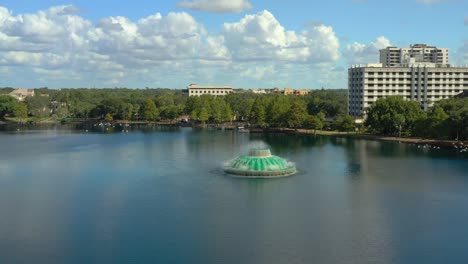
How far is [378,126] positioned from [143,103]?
59247 millimetres

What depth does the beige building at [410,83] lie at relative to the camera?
89.1 meters

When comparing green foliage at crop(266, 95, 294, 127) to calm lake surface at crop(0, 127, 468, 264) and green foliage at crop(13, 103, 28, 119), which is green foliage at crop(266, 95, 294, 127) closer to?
calm lake surface at crop(0, 127, 468, 264)

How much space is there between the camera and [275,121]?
8675 cm

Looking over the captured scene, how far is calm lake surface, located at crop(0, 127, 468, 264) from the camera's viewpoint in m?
22.3

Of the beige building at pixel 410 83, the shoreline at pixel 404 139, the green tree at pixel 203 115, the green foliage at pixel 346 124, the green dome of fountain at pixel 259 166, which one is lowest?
the green dome of fountain at pixel 259 166

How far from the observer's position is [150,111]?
365 ft

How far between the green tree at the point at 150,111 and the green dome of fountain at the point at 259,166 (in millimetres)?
71610

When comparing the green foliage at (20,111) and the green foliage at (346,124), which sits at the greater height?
the green foliage at (20,111)

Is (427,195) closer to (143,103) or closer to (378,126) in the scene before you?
(378,126)

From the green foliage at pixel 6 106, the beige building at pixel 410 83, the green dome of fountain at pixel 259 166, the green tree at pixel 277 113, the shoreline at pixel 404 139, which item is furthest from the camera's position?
the green foliage at pixel 6 106

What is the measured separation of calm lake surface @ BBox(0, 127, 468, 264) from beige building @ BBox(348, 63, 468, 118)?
3836 cm

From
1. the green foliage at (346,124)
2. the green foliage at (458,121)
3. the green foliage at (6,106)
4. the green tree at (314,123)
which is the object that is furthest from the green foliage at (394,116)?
the green foliage at (6,106)

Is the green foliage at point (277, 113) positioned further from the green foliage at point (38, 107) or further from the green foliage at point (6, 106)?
the green foliage at point (6, 106)

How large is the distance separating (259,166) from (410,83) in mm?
58807
